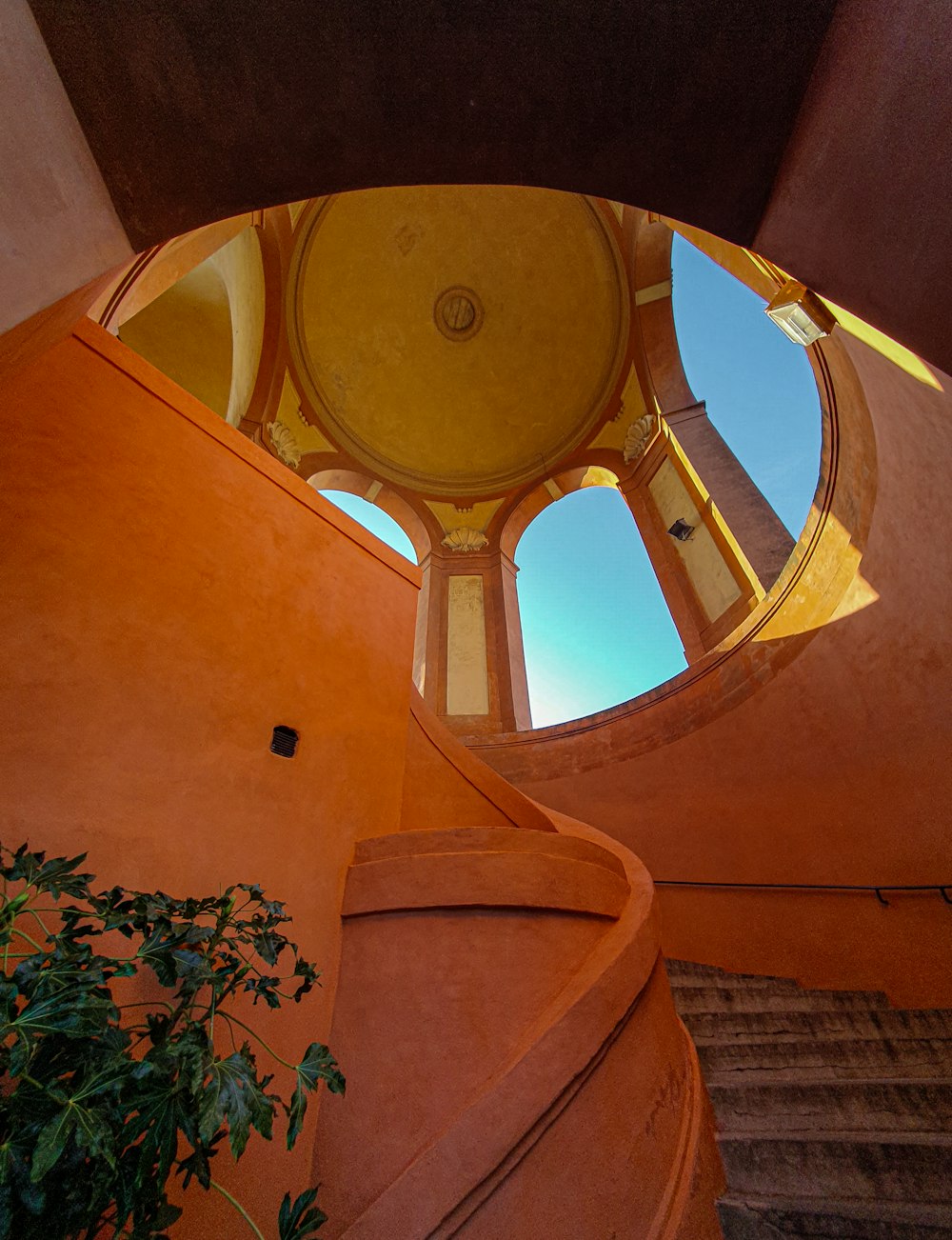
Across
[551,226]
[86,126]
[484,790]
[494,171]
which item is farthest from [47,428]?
[551,226]

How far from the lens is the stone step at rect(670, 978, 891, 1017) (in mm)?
3336

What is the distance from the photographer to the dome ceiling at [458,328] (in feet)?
34.6

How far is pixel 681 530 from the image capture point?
8.14m

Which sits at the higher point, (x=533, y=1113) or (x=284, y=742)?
(x=284, y=742)

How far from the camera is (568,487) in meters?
11.4

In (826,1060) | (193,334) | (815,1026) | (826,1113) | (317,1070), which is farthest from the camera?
(193,334)

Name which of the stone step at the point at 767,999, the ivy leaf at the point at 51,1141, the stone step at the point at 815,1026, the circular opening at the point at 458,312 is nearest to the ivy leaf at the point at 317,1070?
the ivy leaf at the point at 51,1141

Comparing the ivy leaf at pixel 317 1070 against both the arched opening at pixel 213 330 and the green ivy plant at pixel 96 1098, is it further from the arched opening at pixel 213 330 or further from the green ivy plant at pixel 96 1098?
the arched opening at pixel 213 330

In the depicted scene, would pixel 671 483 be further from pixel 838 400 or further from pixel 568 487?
pixel 838 400

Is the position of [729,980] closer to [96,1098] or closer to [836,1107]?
[836,1107]

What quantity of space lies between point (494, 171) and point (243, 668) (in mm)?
2149

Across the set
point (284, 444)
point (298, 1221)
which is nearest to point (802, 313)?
point (298, 1221)

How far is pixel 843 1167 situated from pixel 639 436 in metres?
8.97

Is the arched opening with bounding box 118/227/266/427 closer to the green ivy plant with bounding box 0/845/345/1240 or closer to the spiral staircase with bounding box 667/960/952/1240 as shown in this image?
the green ivy plant with bounding box 0/845/345/1240
